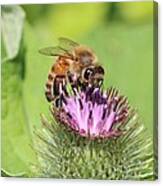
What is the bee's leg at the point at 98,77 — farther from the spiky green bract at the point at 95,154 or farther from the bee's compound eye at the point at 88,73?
→ the spiky green bract at the point at 95,154

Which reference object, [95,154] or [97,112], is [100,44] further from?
[95,154]

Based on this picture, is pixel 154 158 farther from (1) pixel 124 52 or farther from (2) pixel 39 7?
(2) pixel 39 7

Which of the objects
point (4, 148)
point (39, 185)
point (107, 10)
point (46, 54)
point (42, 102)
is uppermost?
point (107, 10)

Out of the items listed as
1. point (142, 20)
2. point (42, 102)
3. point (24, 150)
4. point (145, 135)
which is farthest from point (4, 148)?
point (142, 20)

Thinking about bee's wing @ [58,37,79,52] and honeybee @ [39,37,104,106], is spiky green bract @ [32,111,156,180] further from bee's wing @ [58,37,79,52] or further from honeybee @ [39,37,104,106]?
bee's wing @ [58,37,79,52]

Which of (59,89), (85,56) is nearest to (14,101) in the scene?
(59,89)

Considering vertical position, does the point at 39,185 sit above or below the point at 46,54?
below

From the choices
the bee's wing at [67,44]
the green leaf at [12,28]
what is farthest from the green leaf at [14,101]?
the bee's wing at [67,44]
